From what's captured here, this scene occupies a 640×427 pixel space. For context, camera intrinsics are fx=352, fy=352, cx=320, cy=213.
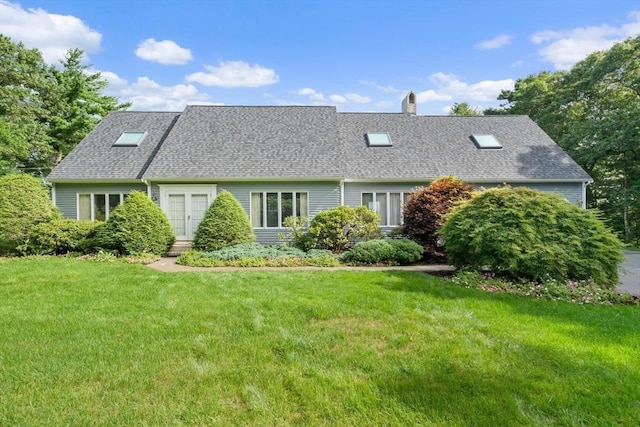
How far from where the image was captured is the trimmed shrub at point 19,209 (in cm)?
1081

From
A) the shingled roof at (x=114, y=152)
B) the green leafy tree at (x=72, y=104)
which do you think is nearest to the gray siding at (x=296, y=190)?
the shingled roof at (x=114, y=152)

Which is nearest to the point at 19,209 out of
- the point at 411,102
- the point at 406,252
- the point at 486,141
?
the point at 406,252

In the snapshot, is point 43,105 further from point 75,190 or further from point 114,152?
point 75,190

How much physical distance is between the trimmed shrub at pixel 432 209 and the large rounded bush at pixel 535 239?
2.92 m

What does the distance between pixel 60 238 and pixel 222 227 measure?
16.6 feet

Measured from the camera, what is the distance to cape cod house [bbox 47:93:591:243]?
43.4 ft

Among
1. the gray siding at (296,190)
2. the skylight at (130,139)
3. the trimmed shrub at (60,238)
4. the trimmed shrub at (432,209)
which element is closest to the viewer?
the trimmed shrub at (432,209)

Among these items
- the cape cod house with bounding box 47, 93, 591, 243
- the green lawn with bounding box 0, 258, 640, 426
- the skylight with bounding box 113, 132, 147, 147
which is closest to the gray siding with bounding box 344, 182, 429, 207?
the cape cod house with bounding box 47, 93, 591, 243

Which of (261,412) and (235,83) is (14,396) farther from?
(235,83)

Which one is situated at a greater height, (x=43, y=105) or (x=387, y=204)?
(x=43, y=105)

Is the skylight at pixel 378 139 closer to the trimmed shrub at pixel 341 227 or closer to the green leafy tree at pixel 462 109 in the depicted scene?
the trimmed shrub at pixel 341 227

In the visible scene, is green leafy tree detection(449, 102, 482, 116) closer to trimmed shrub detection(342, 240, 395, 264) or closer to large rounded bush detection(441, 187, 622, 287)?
trimmed shrub detection(342, 240, 395, 264)

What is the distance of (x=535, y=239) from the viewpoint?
6.86 m

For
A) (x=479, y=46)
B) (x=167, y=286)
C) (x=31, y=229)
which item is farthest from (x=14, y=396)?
(x=479, y=46)
